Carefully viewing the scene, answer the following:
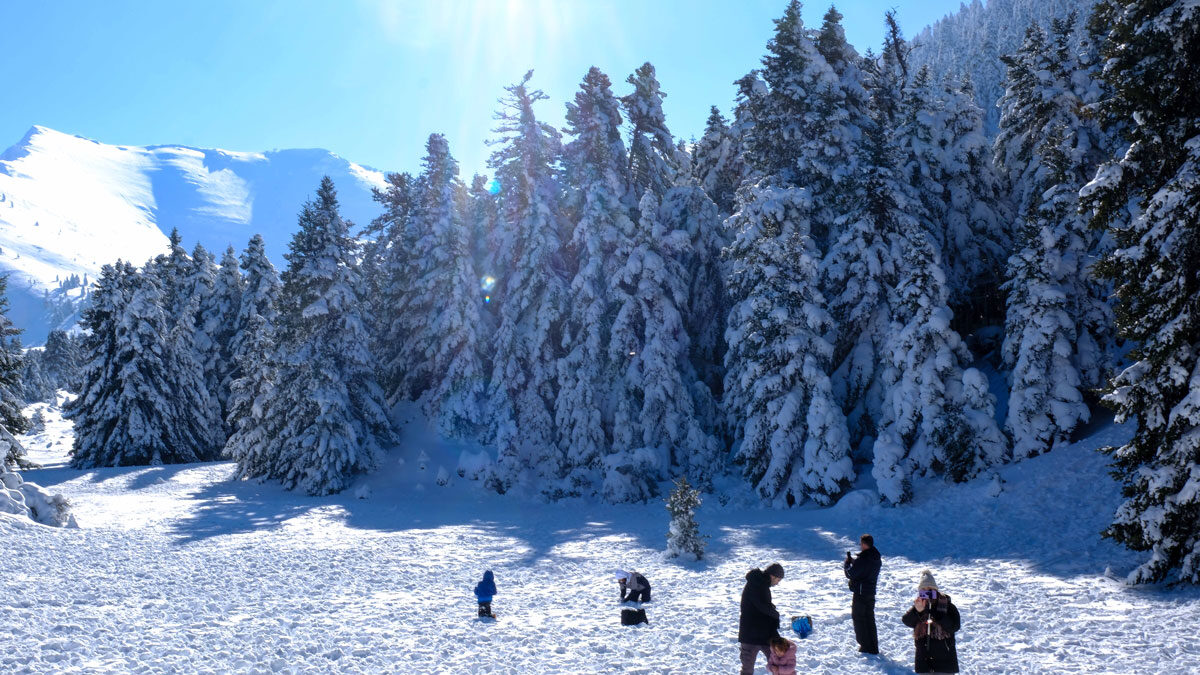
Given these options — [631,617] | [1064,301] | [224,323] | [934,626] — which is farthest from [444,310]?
[934,626]

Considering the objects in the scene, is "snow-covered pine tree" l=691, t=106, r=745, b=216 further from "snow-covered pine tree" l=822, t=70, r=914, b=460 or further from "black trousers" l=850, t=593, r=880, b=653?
"black trousers" l=850, t=593, r=880, b=653

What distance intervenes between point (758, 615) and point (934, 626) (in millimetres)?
2043

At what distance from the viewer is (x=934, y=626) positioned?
8445 mm

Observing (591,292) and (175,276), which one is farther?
(175,276)

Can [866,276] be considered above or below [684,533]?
above

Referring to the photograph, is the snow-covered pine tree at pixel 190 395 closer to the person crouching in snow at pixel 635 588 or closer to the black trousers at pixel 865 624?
the person crouching in snow at pixel 635 588

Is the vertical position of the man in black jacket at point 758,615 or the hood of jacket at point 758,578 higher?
the hood of jacket at point 758,578

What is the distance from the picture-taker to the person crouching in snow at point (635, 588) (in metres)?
14.4

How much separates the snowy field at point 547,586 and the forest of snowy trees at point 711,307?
282cm

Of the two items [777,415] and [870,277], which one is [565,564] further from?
[870,277]

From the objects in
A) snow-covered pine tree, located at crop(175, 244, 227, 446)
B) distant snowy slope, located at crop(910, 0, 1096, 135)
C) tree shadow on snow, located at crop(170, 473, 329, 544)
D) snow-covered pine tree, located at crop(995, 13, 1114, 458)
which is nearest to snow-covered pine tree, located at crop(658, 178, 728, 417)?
snow-covered pine tree, located at crop(995, 13, 1114, 458)

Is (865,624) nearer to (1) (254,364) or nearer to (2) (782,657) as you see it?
(2) (782,657)

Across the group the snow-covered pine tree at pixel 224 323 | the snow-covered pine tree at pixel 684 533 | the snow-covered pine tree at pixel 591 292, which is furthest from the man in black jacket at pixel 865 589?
the snow-covered pine tree at pixel 224 323

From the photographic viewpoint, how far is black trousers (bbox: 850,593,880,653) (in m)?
10.8
